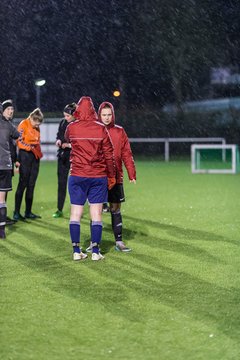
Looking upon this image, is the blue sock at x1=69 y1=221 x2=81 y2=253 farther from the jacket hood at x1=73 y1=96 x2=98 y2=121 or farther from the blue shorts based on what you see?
the jacket hood at x1=73 y1=96 x2=98 y2=121

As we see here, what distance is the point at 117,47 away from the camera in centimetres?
4575

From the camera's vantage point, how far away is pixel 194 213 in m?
13.6

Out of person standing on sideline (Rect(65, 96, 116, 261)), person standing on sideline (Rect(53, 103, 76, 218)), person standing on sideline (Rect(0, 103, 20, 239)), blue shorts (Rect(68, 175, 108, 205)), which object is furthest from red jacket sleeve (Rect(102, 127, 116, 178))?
person standing on sideline (Rect(53, 103, 76, 218))

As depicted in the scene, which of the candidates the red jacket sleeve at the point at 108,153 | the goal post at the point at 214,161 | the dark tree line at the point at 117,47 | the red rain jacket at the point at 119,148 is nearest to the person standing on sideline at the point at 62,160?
the red rain jacket at the point at 119,148

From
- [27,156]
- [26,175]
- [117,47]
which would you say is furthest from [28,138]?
[117,47]

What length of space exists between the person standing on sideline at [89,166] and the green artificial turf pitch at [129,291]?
1.60 ft

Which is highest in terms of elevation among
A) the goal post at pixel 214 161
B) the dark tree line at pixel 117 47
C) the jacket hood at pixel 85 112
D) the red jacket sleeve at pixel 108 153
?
the dark tree line at pixel 117 47

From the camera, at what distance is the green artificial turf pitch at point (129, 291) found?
546cm

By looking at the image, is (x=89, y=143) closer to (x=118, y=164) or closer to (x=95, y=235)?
(x=118, y=164)

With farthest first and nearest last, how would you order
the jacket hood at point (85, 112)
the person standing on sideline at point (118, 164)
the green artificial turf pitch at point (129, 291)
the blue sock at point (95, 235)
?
the person standing on sideline at point (118, 164) < the blue sock at point (95, 235) < the jacket hood at point (85, 112) < the green artificial turf pitch at point (129, 291)

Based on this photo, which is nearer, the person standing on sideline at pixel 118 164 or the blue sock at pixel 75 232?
the blue sock at pixel 75 232

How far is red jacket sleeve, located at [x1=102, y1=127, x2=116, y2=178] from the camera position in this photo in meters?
8.73

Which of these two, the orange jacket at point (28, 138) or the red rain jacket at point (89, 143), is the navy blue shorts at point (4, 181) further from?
the orange jacket at point (28, 138)

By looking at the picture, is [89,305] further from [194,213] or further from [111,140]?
[194,213]
